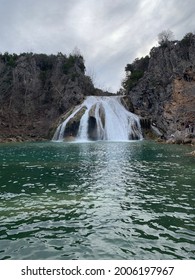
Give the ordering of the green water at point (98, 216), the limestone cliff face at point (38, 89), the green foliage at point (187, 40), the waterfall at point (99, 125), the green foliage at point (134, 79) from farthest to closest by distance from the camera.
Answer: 1. the green foliage at point (134, 79)
2. the green foliage at point (187, 40)
3. the limestone cliff face at point (38, 89)
4. the waterfall at point (99, 125)
5. the green water at point (98, 216)

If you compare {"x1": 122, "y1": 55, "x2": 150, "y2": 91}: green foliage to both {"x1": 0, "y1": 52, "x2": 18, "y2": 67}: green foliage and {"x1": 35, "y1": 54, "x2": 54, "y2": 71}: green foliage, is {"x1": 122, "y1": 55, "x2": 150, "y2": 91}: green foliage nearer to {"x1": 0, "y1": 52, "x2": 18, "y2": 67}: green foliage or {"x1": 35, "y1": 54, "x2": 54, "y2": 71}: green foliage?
{"x1": 35, "y1": 54, "x2": 54, "y2": 71}: green foliage

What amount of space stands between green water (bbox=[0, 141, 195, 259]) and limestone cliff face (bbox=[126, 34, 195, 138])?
31862 millimetres

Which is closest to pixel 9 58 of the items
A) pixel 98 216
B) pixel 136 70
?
pixel 136 70

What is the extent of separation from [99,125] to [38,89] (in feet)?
107

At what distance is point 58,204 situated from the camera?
1089cm

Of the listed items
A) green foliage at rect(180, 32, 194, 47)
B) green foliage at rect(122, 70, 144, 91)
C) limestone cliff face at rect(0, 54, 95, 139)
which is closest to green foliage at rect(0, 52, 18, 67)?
limestone cliff face at rect(0, 54, 95, 139)

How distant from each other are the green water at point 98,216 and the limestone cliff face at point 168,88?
31862mm

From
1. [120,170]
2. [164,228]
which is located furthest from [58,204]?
[120,170]

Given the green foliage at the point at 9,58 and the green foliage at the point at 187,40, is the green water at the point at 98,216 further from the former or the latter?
the green foliage at the point at 9,58

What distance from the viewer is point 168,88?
57969 millimetres

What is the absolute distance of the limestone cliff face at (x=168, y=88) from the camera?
4552 centimetres

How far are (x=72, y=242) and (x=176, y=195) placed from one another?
602 centimetres

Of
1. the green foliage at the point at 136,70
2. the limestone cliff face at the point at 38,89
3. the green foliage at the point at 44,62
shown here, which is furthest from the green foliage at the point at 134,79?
the green foliage at the point at 44,62

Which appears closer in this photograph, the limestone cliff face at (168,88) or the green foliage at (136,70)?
the limestone cliff face at (168,88)
